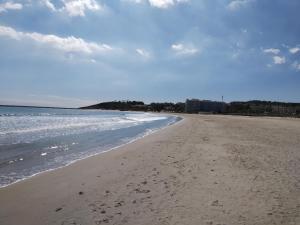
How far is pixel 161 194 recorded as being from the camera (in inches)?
238

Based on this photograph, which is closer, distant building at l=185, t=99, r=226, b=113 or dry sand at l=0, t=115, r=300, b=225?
dry sand at l=0, t=115, r=300, b=225

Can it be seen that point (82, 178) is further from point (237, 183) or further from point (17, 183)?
point (237, 183)

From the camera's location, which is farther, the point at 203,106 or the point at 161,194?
the point at 203,106

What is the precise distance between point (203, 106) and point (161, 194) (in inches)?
5801

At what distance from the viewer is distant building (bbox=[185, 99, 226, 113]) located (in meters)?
149

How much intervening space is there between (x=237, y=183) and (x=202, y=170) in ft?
4.91

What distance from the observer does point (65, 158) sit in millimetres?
10922

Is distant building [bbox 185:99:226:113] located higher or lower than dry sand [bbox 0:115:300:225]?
higher

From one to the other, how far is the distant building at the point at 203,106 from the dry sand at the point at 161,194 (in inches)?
5493

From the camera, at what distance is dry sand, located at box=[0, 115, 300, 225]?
485 cm

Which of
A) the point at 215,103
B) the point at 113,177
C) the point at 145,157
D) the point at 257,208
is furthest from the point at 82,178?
the point at 215,103

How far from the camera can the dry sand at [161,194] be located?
191 inches

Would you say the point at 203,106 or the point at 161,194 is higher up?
the point at 203,106

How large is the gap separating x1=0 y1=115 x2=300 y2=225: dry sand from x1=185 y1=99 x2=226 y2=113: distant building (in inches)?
5493
